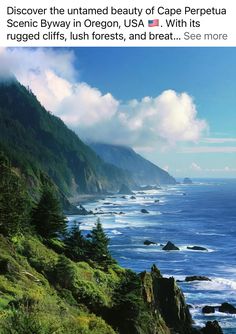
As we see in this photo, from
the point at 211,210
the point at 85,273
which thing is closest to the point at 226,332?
the point at 85,273

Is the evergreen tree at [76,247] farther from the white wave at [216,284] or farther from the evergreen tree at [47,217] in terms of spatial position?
the white wave at [216,284]

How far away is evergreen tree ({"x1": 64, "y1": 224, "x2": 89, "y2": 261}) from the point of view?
45.7m

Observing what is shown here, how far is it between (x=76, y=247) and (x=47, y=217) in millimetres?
4842

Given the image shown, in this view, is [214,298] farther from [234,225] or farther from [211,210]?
[211,210]

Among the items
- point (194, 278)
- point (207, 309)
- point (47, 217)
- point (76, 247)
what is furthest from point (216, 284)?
point (47, 217)

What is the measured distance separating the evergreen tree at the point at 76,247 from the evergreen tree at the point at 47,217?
2.12m

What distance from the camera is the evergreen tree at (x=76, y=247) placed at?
4569 cm

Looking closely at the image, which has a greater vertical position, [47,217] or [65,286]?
[47,217]

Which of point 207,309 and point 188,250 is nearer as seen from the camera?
point 207,309

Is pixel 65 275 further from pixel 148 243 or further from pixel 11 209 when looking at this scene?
pixel 148 243

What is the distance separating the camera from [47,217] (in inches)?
1932
